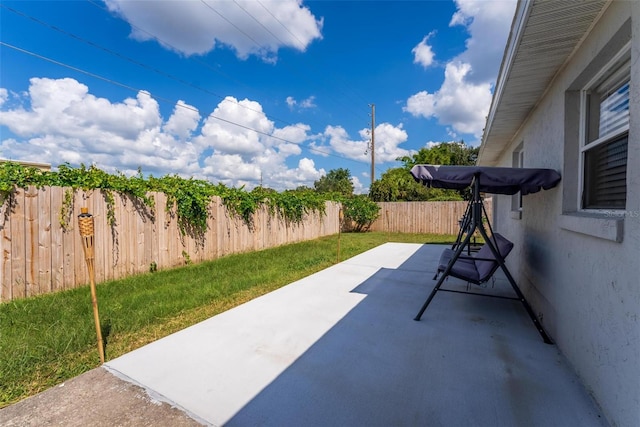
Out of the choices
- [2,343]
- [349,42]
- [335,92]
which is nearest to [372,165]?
[335,92]

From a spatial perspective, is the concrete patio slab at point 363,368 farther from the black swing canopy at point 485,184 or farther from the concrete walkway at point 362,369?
the black swing canopy at point 485,184

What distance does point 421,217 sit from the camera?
625 inches

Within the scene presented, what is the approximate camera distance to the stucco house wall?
167 cm

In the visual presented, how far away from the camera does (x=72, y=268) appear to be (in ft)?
15.8

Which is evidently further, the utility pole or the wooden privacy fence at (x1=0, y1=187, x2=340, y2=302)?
the utility pole

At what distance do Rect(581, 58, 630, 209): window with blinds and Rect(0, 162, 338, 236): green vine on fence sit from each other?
6.56 metres

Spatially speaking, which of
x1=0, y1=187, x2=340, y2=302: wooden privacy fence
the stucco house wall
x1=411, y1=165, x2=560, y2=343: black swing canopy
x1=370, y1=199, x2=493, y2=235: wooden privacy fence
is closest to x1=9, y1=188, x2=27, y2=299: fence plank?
x1=0, y1=187, x2=340, y2=302: wooden privacy fence

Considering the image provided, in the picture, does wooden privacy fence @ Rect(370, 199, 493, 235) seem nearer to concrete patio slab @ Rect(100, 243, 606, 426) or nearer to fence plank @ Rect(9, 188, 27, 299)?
concrete patio slab @ Rect(100, 243, 606, 426)

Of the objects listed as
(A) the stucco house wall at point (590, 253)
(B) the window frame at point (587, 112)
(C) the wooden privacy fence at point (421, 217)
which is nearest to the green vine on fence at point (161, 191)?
(A) the stucco house wall at point (590, 253)

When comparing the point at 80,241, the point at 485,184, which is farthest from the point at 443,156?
the point at 80,241

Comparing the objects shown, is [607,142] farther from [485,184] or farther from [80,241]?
[80,241]

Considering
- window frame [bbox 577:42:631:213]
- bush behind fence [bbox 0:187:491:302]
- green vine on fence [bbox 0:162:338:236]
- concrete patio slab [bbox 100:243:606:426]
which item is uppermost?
window frame [bbox 577:42:631:213]

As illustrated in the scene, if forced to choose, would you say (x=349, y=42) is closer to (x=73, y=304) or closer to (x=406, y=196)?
(x=406, y=196)

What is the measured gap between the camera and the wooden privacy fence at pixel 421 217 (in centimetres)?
1492
